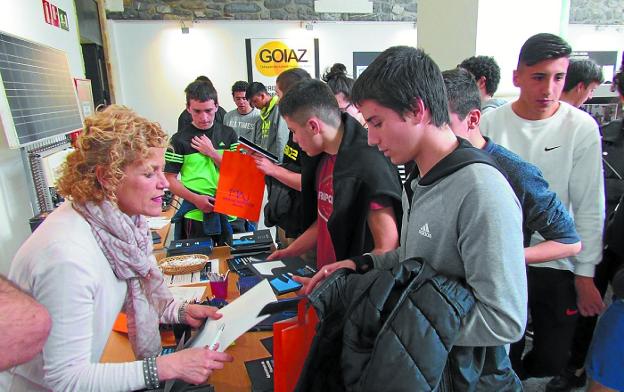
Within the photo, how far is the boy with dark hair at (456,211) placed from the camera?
2.61 ft

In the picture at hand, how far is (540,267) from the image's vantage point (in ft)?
5.54

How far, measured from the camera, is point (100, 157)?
1.15m

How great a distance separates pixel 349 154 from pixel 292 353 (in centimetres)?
75

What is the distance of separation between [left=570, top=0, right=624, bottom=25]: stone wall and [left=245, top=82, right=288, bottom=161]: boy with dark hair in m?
6.17

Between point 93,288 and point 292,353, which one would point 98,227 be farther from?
point 292,353

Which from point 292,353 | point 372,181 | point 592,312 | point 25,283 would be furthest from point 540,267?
point 25,283

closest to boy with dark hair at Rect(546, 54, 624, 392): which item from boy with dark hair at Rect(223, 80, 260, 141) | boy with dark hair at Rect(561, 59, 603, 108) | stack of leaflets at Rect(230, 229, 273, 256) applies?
boy with dark hair at Rect(561, 59, 603, 108)

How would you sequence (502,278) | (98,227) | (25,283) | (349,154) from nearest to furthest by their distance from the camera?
(502,278) < (25,283) < (98,227) < (349,154)

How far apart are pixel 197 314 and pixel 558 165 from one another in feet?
4.76

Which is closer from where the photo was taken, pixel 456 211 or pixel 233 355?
pixel 456 211

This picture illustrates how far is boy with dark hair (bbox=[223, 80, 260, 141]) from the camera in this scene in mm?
4676

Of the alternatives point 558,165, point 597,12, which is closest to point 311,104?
point 558,165

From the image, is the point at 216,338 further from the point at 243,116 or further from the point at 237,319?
the point at 243,116

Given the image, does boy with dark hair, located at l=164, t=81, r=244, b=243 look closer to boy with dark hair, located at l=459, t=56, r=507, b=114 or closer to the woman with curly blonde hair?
the woman with curly blonde hair
